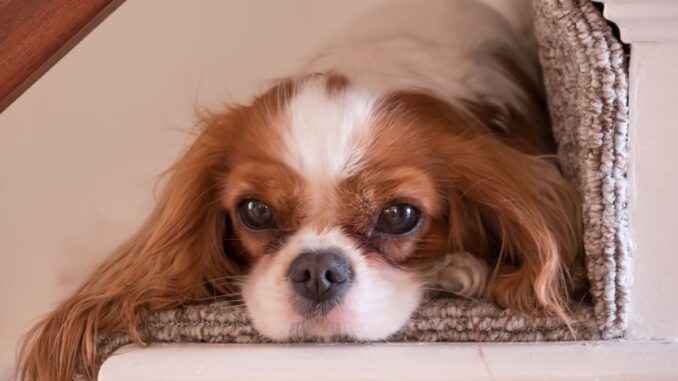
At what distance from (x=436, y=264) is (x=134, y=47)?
0.79 meters

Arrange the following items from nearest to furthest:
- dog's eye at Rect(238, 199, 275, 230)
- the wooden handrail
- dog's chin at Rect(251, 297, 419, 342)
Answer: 1. the wooden handrail
2. dog's chin at Rect(251, 297, 419, 342)
3. dog's eye at Rect(238, 199, 275, 230)

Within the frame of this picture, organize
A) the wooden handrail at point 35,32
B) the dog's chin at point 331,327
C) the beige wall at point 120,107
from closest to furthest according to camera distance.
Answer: the wooden handrail at point 35,32
the dog's chin at point 331,327
the beige wall at point 120,107

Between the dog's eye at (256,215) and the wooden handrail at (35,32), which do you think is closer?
the wooden handrail at (35,32)

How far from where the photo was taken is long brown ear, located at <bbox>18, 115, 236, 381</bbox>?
959 millimetres

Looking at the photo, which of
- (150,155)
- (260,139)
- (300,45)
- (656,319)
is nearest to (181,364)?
(260,139)

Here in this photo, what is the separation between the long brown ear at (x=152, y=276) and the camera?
0.96m

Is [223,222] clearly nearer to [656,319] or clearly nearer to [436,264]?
[436,264]

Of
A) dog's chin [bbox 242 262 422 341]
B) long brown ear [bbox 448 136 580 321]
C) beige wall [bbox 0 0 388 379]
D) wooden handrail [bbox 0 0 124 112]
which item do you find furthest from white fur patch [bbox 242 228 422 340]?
beige wall [bbox 0 0 388 379]

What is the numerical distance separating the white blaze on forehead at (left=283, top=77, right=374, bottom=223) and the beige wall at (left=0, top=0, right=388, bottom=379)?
1.53 feet

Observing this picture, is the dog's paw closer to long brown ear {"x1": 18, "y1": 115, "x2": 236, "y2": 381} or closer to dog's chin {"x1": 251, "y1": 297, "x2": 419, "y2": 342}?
dog's chin {"x1": 251, "y1": 297, "x2": 419, "y2": 342}

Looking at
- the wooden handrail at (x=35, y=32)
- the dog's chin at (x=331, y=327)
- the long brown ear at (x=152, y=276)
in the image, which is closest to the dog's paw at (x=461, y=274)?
the dog's chin at (x=331, y=327)

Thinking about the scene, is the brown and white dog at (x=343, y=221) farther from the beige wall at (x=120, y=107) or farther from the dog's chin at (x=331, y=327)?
the beige wall at (x=120, y=107)

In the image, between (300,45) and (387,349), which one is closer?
(387,349)

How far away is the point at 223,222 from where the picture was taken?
1.11 metres
